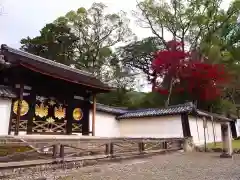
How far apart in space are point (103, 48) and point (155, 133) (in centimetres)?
1647

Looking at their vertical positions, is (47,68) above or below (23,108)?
above

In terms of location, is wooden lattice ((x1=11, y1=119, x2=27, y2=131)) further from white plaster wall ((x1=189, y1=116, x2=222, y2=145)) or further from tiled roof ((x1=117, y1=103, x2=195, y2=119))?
white plaster wall ((x1=189, y1=116, x2=222, y2=145))

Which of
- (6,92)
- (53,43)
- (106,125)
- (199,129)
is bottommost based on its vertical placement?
(199,129)

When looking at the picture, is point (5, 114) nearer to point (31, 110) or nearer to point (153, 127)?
point (31, 110)

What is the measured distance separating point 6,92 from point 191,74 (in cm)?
1458

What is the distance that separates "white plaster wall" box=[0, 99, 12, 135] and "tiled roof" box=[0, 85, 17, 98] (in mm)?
398

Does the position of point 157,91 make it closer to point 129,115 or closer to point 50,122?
point 129,115

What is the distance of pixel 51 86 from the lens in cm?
1366

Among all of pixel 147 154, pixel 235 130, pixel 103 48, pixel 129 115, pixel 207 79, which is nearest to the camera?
pixel 147 154

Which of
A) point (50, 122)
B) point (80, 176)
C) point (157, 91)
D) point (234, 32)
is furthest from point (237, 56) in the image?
point (80, 176)

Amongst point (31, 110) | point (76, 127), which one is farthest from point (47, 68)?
point (76, 127)

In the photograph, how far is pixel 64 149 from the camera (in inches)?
323

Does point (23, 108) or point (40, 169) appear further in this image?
point (23, 108)

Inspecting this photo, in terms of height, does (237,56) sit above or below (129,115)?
above
